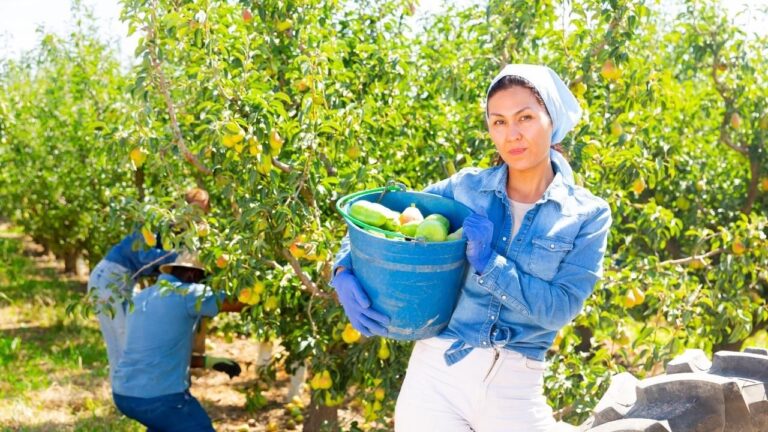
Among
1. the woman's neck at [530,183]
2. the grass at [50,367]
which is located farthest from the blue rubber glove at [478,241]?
the grass at [50,367]

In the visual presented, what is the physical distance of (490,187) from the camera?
2.05m

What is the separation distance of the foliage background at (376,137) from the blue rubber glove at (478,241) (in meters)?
1.01

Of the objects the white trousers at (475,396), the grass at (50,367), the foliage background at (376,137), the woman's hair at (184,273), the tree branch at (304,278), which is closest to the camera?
the white trousers at (475,396)

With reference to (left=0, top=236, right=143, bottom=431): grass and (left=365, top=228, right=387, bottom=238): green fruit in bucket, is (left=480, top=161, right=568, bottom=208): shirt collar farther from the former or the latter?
(left=0, top=236, right=143, bottom=431): grass

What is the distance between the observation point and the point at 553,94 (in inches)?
76.7

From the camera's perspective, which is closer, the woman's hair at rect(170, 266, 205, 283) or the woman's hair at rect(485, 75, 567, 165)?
the woman's hair at rect(485, 75, 567, 165)

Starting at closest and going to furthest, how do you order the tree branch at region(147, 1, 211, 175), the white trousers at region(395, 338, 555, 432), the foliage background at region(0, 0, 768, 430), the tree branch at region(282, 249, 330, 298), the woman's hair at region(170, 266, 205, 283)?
the white trousers at region(395, 338, 555, 432), the tree branch at region(147, 1, 211, 175), the foliage background at region(0, 0, 768, 430), the tree branch at region(282, 249, 330, 298), the woman's hair at region(170, 266, 205, 283)

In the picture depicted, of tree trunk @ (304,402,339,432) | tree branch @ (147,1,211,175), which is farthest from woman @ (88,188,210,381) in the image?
tree branch @ (147,1,211,175)

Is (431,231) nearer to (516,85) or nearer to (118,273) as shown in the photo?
(516,85)

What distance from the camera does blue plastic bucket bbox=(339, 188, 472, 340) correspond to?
1879 mm

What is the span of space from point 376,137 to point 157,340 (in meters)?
1.36

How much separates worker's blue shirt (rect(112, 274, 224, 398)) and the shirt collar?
186 cm

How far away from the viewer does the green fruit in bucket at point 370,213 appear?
1981 millimetres

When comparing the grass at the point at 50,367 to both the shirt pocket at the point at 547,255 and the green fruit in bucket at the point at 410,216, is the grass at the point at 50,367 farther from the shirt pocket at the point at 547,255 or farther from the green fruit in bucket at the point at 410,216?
the shirt pocket at the point at 547,255
